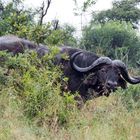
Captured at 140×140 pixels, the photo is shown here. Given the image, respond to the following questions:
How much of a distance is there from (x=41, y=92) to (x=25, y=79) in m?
0.31

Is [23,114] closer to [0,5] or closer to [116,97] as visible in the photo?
[116,97]

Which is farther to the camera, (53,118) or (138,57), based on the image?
(138,57)

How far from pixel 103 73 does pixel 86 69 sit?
0.36 m

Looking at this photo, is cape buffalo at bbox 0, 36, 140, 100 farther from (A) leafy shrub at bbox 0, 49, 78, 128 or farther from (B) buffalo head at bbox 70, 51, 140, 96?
(A) leafy shrub at bbox 0, 49, 78, 128

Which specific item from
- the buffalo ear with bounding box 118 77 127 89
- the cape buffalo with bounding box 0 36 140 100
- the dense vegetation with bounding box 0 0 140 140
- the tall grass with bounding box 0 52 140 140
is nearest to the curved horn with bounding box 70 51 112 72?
the cape buffalo with bounding box 0 36 140 100

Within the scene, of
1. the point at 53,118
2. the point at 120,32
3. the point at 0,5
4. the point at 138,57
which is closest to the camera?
the point at 53,118

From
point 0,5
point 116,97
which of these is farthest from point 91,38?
point 116,97

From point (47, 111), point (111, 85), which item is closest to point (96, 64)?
point (111, 85)

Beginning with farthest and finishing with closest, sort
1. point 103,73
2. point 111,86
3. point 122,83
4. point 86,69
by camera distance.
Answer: point 122,83, point 86,69, point 103,73, point 111,86

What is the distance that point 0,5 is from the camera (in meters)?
13.2

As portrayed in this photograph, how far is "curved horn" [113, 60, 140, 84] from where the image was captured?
860 centimetres

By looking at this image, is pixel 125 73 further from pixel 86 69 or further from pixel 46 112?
pixel 46 112

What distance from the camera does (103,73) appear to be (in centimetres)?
842

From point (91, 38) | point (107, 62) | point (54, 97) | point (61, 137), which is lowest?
point (61, 137)
